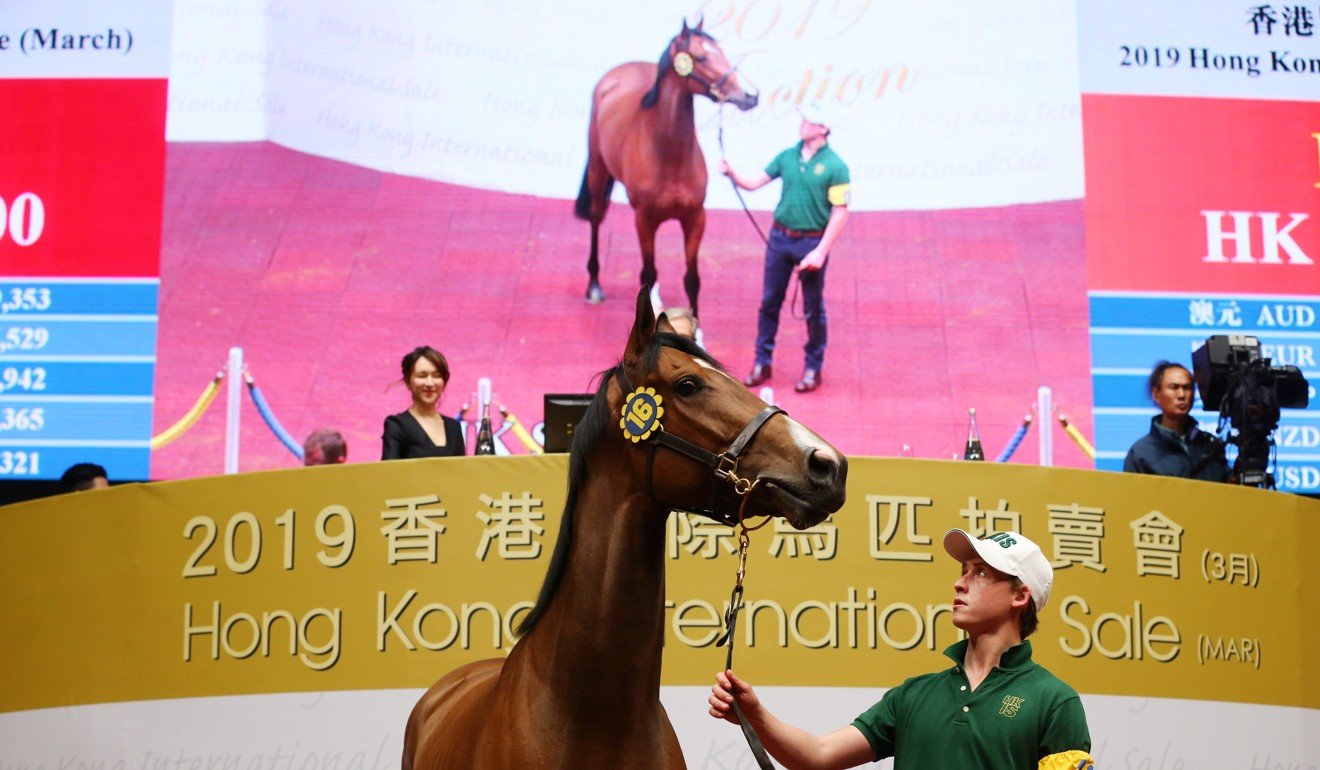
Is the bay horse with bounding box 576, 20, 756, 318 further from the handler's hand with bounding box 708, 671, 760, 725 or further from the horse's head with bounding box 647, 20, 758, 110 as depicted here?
the handler's hand with bounding box 708, 671, 760, 725

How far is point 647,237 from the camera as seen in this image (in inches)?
314

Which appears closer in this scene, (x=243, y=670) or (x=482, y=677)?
(x=482, y=677)

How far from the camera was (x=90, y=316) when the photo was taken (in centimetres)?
781

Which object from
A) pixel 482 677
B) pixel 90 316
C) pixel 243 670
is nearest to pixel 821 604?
pixel 482 677

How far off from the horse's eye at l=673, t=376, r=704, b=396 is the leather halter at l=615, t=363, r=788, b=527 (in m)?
0.08

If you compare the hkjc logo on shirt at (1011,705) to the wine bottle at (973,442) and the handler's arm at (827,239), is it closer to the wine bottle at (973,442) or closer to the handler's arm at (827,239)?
the wine bottle at (973,442)

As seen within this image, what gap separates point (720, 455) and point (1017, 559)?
57 cm

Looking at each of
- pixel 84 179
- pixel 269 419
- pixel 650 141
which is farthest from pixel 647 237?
pixel 84 179

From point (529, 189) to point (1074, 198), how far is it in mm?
2775

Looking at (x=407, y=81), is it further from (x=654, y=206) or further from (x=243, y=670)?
(x=243, y=670)

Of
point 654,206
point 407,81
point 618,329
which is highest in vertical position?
point 407,81

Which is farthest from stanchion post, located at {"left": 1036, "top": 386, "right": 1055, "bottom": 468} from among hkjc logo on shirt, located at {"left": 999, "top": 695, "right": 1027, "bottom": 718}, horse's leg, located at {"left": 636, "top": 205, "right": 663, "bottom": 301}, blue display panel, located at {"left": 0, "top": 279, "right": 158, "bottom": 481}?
hkjc logo on shirt, located at {"left": 999, "top": 695, "right": 1027, "bottom": 718}

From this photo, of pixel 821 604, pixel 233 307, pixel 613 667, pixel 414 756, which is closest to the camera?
pixel 613 667

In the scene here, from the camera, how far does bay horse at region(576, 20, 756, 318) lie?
26.0ft
